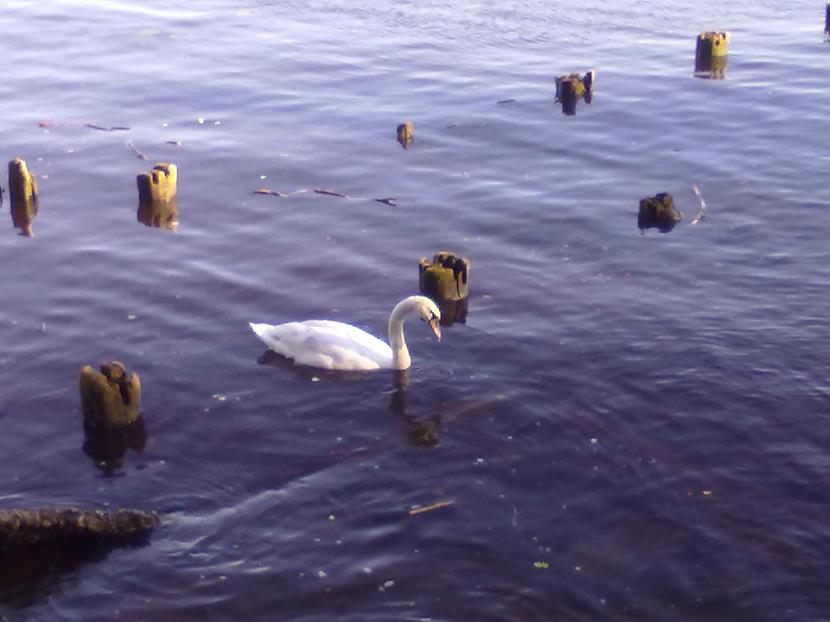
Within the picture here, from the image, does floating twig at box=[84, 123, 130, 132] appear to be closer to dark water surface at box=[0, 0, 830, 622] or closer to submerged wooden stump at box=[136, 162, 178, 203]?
dark water surface at box=[0, 0, 830, 622]

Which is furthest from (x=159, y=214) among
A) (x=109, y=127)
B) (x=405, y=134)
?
(x=405, y=134)

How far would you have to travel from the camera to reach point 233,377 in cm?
1587

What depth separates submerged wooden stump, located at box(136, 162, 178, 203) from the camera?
67.9 ft

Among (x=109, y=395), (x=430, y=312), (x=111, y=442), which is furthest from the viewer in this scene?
(x=430, y=312)

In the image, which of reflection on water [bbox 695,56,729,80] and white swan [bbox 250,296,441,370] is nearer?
white swan [bbox 250,296,441,370]

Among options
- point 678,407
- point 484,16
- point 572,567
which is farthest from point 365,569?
point 484,16

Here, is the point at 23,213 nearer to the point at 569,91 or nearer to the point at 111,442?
the point at 111,442

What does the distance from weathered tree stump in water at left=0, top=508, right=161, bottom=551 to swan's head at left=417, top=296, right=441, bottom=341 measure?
483cm

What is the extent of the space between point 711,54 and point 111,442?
1888cm

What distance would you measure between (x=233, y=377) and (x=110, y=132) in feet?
34.6

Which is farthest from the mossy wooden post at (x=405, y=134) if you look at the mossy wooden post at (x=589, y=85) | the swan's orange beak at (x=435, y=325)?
the swan's orange beak at (x=435, y=325)

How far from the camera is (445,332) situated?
17.1m

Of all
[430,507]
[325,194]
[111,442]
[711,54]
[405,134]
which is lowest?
[430,507]

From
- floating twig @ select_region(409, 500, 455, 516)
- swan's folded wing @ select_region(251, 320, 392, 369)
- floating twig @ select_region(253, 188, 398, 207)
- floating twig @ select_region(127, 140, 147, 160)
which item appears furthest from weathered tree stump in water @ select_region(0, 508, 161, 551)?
floating twig @ select_region(127, 140, 147, 160)
